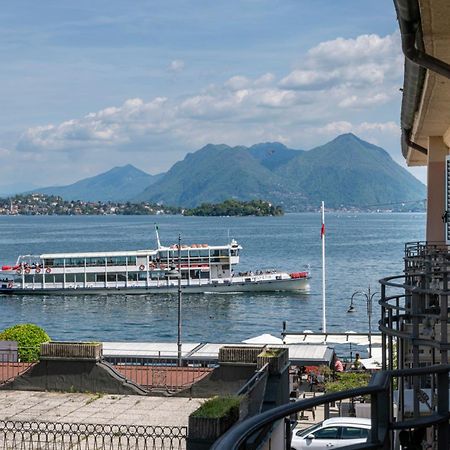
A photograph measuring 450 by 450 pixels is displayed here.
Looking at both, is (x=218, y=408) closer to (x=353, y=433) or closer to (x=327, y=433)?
(x=353, y=433)

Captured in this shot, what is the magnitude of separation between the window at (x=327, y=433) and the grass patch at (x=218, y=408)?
601 centimetres

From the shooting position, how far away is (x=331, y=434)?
58.5 ft

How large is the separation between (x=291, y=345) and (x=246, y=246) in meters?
134

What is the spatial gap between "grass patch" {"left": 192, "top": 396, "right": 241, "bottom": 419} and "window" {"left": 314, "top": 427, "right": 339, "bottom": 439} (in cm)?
601

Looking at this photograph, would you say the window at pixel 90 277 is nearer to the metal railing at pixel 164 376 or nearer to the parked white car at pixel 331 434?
the metal railing at pixel 164 376

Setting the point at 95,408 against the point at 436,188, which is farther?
the point at 436,188

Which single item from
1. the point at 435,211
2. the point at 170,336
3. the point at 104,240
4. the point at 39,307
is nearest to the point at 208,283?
the point at 39,307

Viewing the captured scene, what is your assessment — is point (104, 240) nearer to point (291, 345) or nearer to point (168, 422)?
point (291, 345)

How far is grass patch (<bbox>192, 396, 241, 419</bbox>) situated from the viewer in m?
11.5

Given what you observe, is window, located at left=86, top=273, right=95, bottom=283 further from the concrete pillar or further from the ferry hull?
the concrete pillar

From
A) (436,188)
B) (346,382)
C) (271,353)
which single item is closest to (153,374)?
(271,353)

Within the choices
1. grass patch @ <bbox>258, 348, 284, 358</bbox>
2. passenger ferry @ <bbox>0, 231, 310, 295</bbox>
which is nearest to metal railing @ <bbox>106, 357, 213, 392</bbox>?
grass patch @ <bbox>258, 348, 284, 358</bbox>

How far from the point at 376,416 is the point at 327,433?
14183 mm

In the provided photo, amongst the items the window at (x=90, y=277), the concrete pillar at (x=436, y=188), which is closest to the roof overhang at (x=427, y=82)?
the concrete pillar at (x=436, y=188)
